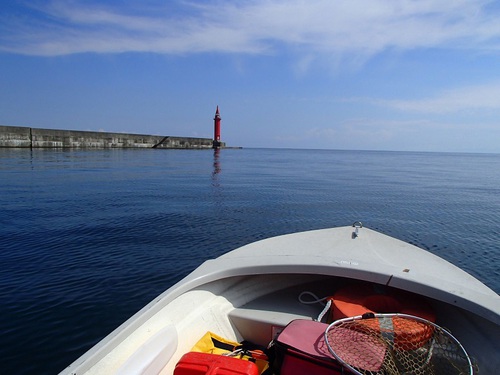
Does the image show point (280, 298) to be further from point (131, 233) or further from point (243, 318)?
point (131, 233)

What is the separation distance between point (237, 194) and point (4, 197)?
9.39m

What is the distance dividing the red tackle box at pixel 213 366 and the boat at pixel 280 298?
0.68 feet

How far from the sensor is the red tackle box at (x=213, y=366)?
228 centimetres

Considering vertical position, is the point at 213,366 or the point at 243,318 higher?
the point at 213,366

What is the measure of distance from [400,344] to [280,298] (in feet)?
4.68

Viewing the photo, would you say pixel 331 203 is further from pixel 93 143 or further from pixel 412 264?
pixel 93 143

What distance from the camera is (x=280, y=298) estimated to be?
3.88 m

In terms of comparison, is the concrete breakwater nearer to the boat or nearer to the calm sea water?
the calm sea water

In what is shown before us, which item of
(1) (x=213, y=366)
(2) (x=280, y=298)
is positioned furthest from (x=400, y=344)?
(1) (x=213, y=366)

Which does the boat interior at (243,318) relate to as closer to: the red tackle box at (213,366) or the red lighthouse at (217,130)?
the red tackle box at (213,366)

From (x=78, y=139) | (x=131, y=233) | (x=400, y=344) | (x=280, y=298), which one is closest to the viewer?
(x=400, y=344)

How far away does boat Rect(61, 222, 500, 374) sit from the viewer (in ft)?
8.14

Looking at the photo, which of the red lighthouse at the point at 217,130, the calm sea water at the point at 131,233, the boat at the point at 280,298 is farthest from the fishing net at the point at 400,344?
the red lighthouse at the point at 217,130

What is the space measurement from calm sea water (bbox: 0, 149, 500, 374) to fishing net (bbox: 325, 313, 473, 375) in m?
3.19
